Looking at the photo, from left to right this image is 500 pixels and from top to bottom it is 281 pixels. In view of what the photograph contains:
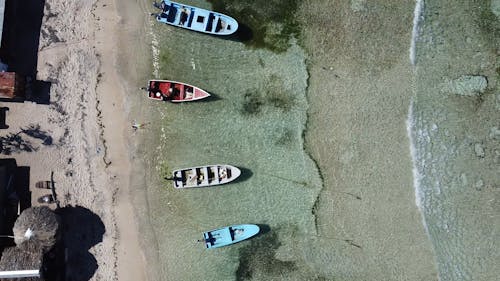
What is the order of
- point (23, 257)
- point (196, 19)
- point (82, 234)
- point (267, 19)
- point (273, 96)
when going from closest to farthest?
point (23, 257)
point (196, 19)
point (267, 19)
point (273, 96)
point (82, 234)

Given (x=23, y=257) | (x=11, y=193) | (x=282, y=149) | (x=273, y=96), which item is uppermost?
(x=273, y=96)

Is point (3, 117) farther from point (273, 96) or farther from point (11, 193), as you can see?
point (273, 96)

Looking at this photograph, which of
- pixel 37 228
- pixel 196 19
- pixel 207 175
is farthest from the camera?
pixel 207 175

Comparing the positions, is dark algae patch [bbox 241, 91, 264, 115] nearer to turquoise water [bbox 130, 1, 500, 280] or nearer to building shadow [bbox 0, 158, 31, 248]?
turquoise water [bbox 130, 1, 500, 280]

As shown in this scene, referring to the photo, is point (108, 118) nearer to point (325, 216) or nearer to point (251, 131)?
point (251, 131)

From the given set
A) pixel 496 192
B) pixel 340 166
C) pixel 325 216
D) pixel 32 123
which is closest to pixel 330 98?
pixel 340 166

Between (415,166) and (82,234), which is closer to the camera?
(415,166)

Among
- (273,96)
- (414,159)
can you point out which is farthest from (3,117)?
(414,159)
